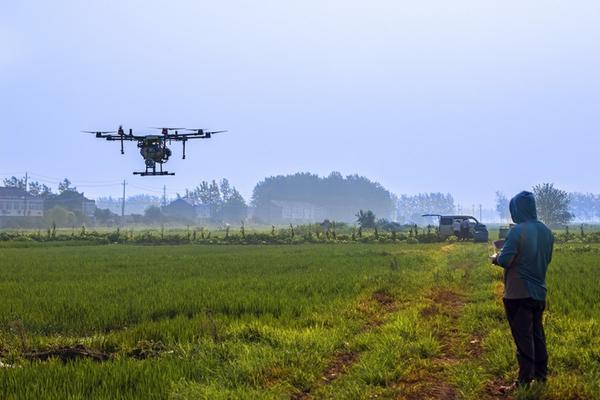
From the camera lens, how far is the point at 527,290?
6.02 meters

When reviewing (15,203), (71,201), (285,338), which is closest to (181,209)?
(71,201)

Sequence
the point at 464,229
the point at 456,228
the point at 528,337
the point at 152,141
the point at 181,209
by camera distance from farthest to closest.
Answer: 1. the point at 181,209
2. the point at 456,228
3. the point at 464,229
4. the point at 152,141
5. the point at 528,337

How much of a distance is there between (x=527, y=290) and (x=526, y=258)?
364 mm

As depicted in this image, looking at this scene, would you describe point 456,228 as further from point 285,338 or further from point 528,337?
point 528,337

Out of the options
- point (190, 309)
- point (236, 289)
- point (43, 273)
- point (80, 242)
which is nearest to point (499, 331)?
point (190, 309)

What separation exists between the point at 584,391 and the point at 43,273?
18.2m

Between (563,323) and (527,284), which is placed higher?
(527,284)

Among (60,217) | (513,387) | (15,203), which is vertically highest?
(15,203)

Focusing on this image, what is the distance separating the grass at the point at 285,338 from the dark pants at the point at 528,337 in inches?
8.8

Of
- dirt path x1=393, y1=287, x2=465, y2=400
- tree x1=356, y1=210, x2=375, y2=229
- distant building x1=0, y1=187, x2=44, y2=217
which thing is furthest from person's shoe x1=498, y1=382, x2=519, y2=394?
distant building x1=0, y1=187, x2=44, y2=217

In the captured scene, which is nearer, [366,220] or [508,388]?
[508,388]

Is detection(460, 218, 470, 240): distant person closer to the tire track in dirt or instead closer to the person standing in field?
the tire track in dirt

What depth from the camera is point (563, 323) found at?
29.8 ft

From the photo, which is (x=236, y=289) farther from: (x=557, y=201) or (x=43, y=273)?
(x=557, y=201)
